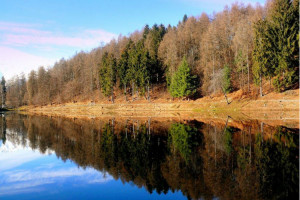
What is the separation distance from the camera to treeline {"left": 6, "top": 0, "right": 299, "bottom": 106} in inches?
1681

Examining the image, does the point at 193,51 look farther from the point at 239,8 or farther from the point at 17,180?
the point at 17,180

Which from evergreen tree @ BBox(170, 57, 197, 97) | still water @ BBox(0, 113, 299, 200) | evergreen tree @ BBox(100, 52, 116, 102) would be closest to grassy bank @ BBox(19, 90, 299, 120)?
evergreen tree @ BBox(170, 57, 197, 97)

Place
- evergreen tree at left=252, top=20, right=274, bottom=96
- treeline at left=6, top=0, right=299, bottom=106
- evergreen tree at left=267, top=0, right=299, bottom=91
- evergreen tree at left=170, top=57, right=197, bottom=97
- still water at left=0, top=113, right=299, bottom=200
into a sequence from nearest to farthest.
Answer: still water at left=0, top=113, right=299, bottom=200 → evergreen tree at left=267, top=0, right=299, bottom=91 → treeline at left=6, top=0, right=299, bottom=106 → evergreen tree at left=252, top=20, right=274, bottom=96 → evergreen tree at left=170, top=57, right=197, bottom=97

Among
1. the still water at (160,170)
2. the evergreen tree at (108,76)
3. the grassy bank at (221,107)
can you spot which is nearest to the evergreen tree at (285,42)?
the grassy bank at (221,107)

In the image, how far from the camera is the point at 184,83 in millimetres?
55125

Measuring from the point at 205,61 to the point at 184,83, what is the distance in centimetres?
961

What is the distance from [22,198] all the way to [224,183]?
8351mm

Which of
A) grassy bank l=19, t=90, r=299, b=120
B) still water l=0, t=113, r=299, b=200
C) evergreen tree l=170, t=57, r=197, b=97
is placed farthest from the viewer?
evergreen tree l=170, t=57, r=197, b=97

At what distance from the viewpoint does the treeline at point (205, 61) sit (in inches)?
1681

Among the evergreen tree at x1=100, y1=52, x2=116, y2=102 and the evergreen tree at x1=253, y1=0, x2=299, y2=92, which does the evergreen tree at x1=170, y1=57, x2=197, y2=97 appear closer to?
the evergreen tree at x1=253, y1=0, x2=299, y2=92

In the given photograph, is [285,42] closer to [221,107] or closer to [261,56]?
[261,56]

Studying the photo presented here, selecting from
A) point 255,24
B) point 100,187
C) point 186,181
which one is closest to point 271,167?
point 186,181

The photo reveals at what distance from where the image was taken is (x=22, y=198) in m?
9.58

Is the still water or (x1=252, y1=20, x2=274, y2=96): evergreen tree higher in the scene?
(x1=252, y1=20, x2=274, y2=96): evergreen tree
